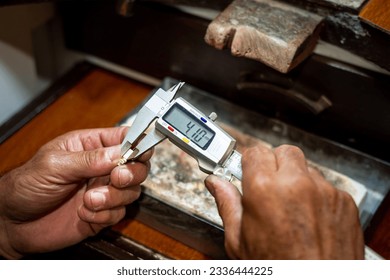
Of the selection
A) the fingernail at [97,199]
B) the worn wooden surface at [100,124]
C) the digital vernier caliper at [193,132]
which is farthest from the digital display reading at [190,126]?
the worn wooden surface at [100,124]

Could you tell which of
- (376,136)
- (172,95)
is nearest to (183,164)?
(172,95)

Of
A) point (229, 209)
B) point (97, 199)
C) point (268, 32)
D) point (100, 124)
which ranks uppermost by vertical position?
point (268, 32)

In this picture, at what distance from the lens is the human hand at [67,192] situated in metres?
0.90

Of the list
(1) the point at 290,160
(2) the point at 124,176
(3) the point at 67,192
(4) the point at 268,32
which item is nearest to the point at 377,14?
(4) the point at 268,32

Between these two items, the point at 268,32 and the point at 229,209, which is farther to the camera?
the point at 268,32

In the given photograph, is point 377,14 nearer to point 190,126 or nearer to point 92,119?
point 190,126

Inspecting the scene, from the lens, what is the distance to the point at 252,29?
→ 38.8 inches

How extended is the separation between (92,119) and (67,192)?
1.22 feet

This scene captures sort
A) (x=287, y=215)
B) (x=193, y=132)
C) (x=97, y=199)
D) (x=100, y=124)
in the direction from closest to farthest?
→ (x=287, y=215)
(x=193, y=132)
(x=97, y=199)
(x=100, y=124)

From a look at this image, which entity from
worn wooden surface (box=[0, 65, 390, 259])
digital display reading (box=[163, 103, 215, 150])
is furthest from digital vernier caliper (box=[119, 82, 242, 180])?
worn wooden surface (box=[0, 65, 390, 259])

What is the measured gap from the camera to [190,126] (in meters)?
0.80

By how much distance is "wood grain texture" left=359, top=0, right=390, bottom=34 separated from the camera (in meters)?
0.96

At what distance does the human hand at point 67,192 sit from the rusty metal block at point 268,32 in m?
0.29

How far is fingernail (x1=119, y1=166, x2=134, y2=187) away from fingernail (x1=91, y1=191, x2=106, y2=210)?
0.19 feet
